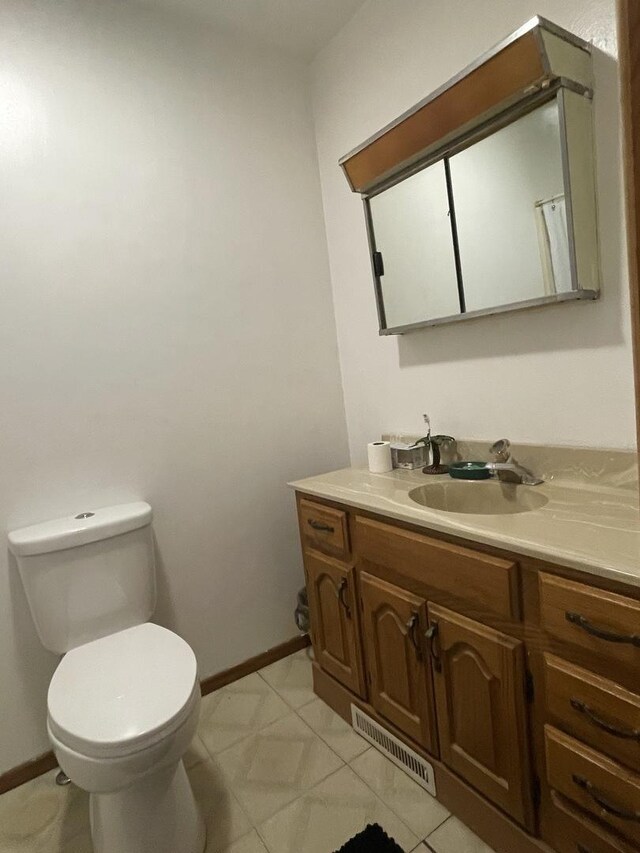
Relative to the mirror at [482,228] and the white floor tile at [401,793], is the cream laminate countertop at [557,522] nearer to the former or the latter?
the mirror at [482,228]

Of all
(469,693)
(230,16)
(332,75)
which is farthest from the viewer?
(332,75)

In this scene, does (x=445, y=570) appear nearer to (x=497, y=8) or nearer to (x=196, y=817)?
(x=196, y=817)

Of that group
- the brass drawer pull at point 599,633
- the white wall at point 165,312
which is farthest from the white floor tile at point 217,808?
the brass drawer pull at point 599,633

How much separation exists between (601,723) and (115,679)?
1.10 m

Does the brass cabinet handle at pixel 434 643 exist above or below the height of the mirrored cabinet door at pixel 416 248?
below

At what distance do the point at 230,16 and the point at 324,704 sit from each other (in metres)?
2.48

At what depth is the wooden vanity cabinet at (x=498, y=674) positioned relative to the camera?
0.85 metres

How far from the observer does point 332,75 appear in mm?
1884

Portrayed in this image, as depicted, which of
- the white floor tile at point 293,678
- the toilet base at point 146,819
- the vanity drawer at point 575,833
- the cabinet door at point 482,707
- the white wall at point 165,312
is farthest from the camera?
the white floor tile at point 293,678

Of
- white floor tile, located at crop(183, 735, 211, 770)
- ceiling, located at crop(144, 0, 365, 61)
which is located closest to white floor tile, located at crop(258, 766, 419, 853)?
white floor tile, located at crop(183, 735, 211, 770)

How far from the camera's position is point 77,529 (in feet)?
4.68

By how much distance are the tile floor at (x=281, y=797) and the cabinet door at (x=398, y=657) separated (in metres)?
0.17

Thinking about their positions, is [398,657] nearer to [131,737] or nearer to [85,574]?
[131,737]

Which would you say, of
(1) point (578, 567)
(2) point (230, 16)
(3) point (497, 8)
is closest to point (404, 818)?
(1) point (578, 567)
